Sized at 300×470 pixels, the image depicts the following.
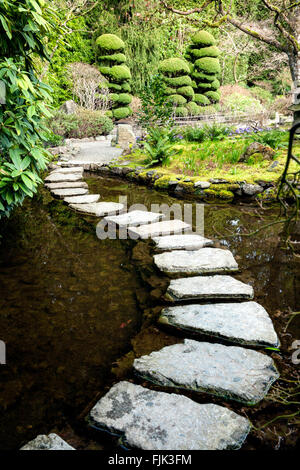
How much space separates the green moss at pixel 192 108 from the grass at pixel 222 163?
30.4ft

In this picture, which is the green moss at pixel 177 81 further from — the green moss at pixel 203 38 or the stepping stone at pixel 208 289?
the stepping stone at pixel 208 289

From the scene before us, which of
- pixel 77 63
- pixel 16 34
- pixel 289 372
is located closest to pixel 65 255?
pixel 16 34

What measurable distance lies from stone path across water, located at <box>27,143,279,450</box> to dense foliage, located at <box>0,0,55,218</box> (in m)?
1.38

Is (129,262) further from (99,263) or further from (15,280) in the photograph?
(15,280)

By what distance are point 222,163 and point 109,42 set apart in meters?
13.0

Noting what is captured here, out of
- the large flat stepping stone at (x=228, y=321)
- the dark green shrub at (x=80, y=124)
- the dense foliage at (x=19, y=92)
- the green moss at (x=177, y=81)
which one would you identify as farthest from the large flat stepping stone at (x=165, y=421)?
the green moss at (x=177, y=81)

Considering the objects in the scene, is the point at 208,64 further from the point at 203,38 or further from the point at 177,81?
the point at 177,81

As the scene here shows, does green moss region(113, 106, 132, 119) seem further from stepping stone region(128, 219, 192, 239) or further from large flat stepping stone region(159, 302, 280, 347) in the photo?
large flat stepping stone region(159, 302, 280, 347)

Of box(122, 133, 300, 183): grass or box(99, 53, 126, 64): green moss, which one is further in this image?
box(99, 53, 126, 64): green moss

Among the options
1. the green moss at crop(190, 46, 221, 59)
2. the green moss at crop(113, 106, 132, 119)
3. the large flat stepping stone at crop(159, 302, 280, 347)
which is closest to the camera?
the large flat stepping stone at crop(159, 302, 280, 347)

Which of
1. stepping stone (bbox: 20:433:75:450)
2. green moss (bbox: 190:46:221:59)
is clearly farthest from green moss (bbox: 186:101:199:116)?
stepping stone (bbox: 20:433:75:450)

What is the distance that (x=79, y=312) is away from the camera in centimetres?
213

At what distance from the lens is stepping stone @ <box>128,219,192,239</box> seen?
3.44m

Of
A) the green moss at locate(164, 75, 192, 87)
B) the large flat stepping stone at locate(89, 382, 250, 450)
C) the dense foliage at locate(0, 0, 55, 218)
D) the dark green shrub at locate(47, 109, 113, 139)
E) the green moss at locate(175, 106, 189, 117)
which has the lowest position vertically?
the large flat stepping stone at locate(89, 382, 250, 450)
